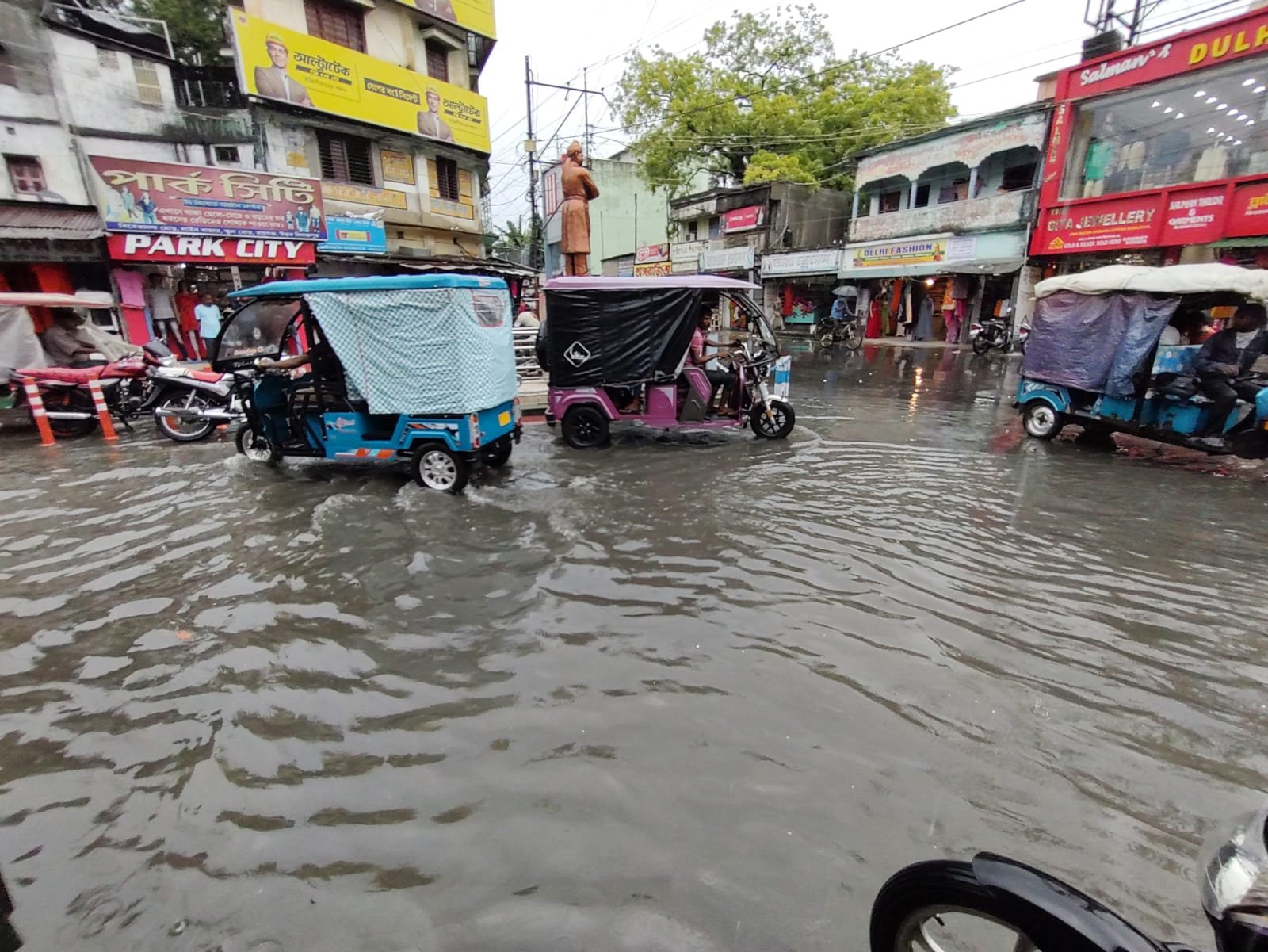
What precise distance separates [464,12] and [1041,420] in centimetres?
2574

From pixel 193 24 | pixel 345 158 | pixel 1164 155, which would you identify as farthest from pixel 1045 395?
pixel 193 24

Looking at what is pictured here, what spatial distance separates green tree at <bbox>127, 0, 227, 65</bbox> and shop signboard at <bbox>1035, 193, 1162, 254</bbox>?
87.9 ft

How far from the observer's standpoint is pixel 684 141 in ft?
98.7

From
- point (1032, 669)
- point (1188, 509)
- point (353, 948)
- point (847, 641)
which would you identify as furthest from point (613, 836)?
point (1188, 509)

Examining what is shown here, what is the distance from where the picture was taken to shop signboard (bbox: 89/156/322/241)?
14.1 meters

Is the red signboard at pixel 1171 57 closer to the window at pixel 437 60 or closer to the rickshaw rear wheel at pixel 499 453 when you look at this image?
the rickshaw rear wheel at pixel 499 453

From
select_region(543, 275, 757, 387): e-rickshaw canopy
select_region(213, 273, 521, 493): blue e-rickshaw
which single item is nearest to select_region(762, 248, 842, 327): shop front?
select_region(543, 275, 757, 387): e-rickshaw canopy

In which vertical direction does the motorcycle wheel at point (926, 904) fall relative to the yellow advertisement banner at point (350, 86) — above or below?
below

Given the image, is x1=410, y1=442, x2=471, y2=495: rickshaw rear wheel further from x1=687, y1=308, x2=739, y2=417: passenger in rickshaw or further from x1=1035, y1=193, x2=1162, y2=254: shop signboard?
x1=1035, y1=193, x2=1162, y2=254: shop signboard

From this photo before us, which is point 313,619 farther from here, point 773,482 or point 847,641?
point 773,482

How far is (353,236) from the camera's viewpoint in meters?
18.2

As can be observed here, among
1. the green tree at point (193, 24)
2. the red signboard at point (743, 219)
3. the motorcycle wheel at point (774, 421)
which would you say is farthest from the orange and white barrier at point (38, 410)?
the red signboard at point (743, 219)

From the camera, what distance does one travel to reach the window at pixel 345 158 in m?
20.4

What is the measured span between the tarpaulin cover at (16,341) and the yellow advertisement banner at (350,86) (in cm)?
1328
